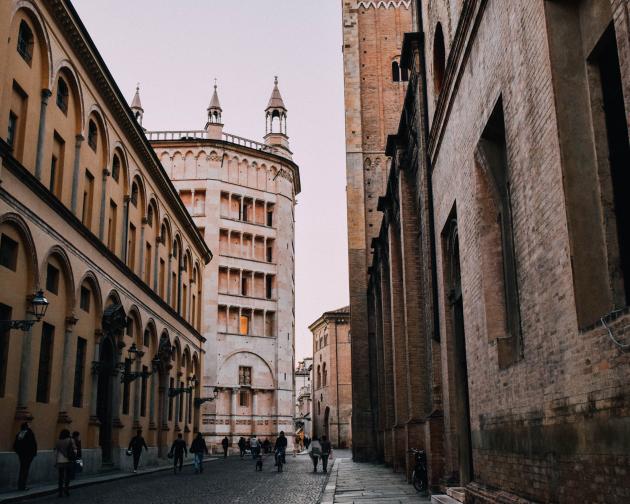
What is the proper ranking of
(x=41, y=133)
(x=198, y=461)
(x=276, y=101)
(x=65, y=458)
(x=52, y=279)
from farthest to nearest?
(x=276, y=101) < (x=198, y=461) < (x=52, y=279) < (x=41, y=133) < (x=65, y=458)

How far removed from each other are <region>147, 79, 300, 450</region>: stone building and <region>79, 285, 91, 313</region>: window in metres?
27.4

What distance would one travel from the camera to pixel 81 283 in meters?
20.1

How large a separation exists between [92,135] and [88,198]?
1972 mm

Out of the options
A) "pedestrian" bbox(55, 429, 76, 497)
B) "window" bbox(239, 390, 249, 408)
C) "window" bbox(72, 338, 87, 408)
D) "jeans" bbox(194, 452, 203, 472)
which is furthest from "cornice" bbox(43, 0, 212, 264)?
"window" bbox(239, 390, 249, 408)

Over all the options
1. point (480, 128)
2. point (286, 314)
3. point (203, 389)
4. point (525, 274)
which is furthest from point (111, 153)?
point (286, 314)

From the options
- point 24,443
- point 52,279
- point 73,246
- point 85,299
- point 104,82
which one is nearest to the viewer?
point 24,443

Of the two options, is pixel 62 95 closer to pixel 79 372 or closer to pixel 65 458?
pixel 79 372

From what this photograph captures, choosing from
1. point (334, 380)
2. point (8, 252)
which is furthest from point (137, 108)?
point (8, 252)

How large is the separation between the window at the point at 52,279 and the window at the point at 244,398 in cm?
3179

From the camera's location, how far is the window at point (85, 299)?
68.3ft

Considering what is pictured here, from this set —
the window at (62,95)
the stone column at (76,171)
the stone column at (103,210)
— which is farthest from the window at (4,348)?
the stone column at (103,210)

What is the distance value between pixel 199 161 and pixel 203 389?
15.3 metres

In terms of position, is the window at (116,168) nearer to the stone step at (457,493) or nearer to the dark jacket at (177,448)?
the dark jacket at (177,448)

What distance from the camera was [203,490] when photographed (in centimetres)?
1709
